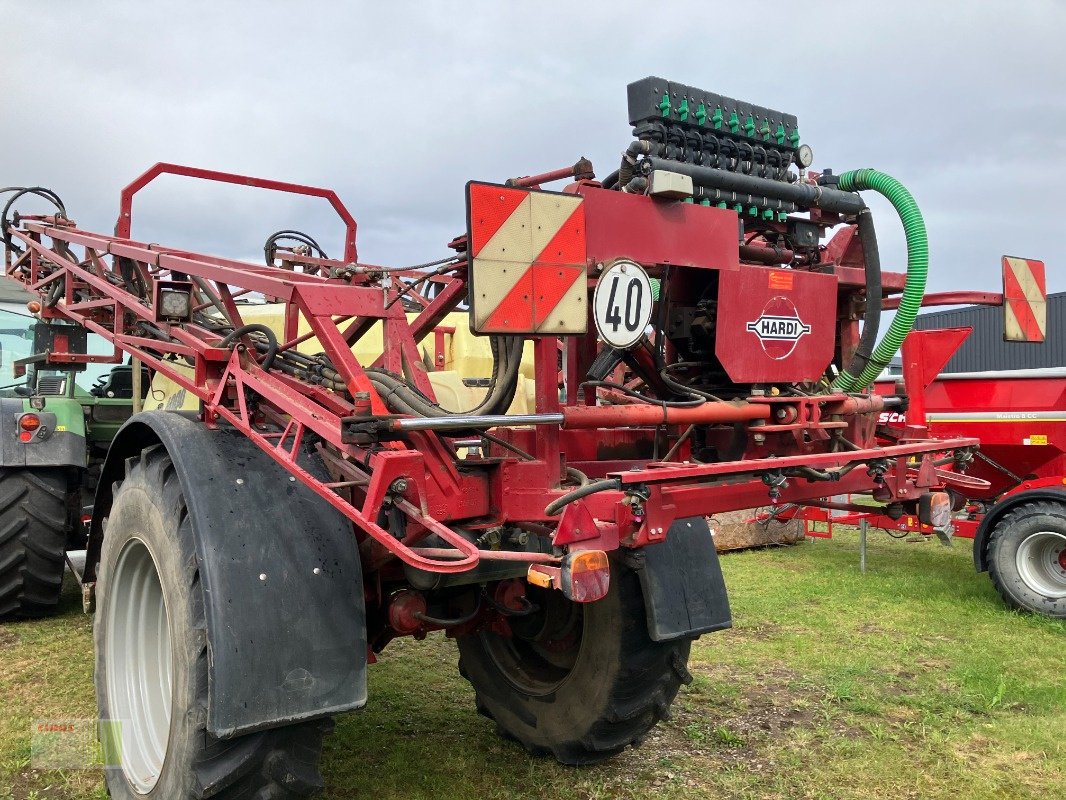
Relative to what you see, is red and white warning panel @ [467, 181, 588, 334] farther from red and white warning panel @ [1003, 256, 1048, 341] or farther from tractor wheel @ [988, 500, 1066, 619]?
tractor wheel @ [988, 500, 1066, 619]

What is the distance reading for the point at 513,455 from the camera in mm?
3008

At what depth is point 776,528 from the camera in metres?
9.13

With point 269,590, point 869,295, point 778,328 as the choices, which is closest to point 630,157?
point 778,328

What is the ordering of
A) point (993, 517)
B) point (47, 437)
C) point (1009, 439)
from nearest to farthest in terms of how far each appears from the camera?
point (47, 437) → point (993, 517) → point (1009, 439)

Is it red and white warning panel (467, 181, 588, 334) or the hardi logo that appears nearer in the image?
red and white warning panel (467, 181, 588, 334)

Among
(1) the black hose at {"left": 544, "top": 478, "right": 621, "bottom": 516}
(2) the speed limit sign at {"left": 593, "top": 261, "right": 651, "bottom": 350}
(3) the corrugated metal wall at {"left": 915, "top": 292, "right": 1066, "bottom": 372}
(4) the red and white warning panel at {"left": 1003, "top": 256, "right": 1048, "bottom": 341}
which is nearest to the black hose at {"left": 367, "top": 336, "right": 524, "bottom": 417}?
(2) the speed limit sign at {"left": 593, "top": 261, "right": 651, "bottom": 350}

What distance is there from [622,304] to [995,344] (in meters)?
20.6

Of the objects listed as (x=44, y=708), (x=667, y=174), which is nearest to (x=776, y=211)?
(x=667, y=174)

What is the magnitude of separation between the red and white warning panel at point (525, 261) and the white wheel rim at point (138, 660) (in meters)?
1.69

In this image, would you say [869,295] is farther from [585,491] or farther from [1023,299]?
[585,491]

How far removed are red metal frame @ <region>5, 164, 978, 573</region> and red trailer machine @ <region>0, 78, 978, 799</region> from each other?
0.04 ft

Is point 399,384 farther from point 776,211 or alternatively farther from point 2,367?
point 2,367

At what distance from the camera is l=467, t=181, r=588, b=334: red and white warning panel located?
2383 millimetres

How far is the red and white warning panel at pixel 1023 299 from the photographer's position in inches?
156
